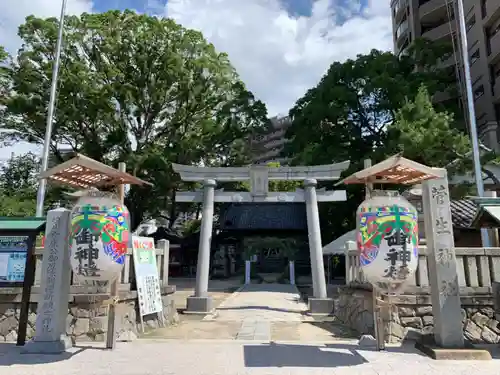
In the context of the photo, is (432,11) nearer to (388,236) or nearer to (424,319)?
(424,319)

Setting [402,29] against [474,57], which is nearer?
[474,57]

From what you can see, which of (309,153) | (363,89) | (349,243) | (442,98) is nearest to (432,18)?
(442,98)

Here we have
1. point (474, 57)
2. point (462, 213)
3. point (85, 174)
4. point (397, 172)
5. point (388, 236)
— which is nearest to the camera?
point (388, 236)

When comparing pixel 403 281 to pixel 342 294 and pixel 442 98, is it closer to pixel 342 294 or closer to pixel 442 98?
pixel 342 294

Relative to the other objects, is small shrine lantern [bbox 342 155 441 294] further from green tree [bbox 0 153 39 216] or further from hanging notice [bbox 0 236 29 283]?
green tree [bbox 0 153 39 216]

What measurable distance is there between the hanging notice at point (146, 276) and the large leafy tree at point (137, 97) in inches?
523

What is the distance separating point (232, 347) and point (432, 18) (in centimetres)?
3373

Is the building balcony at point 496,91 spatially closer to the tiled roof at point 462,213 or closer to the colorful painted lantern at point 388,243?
the tiled roof at point 462,213

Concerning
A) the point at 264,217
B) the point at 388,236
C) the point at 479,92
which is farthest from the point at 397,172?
the point at 479,92

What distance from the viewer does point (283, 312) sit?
12586 millimetres

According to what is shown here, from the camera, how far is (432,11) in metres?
30.6

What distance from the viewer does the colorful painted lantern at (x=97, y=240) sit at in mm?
5977

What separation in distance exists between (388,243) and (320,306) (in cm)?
730

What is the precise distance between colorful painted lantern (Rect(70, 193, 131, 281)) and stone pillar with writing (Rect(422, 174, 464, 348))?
17.1ft
